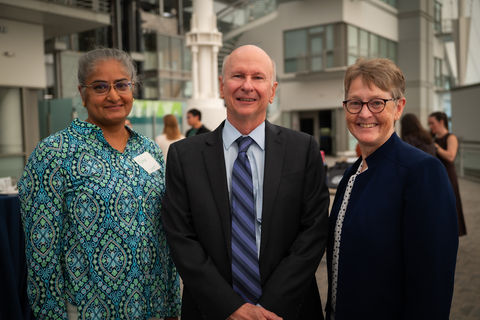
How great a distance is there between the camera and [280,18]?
2200cm

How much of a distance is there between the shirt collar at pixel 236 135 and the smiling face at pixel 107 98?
21.2 inches

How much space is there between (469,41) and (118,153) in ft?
48.0

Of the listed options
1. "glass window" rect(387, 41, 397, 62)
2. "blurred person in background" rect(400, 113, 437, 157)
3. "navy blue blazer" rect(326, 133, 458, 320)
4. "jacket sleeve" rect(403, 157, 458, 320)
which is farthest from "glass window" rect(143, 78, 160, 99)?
"jacket sleeve" rect(403, 157, 458, 320)

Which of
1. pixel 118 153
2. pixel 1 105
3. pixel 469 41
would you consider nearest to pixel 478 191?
pixel 469 41

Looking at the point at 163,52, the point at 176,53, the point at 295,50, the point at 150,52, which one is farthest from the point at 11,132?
the point at 295,50

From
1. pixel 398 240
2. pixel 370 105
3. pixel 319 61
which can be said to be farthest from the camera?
pixel 319 61

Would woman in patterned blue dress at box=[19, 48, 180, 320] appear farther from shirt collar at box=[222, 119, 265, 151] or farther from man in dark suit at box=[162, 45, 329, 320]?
shirt collar at box=[222, 119, 265, 151]

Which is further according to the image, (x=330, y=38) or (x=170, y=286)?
(x=330, y=38)

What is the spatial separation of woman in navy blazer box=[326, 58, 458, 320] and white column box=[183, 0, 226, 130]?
10.8m

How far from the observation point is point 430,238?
151cm

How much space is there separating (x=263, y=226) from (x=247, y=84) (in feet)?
2.20

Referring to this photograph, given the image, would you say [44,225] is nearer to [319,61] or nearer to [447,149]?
[447,149]

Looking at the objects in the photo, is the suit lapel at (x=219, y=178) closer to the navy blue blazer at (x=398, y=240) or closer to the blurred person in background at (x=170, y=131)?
the navy blue blazer at (x=398, y=240)

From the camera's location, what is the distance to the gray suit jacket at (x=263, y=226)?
173 cm
